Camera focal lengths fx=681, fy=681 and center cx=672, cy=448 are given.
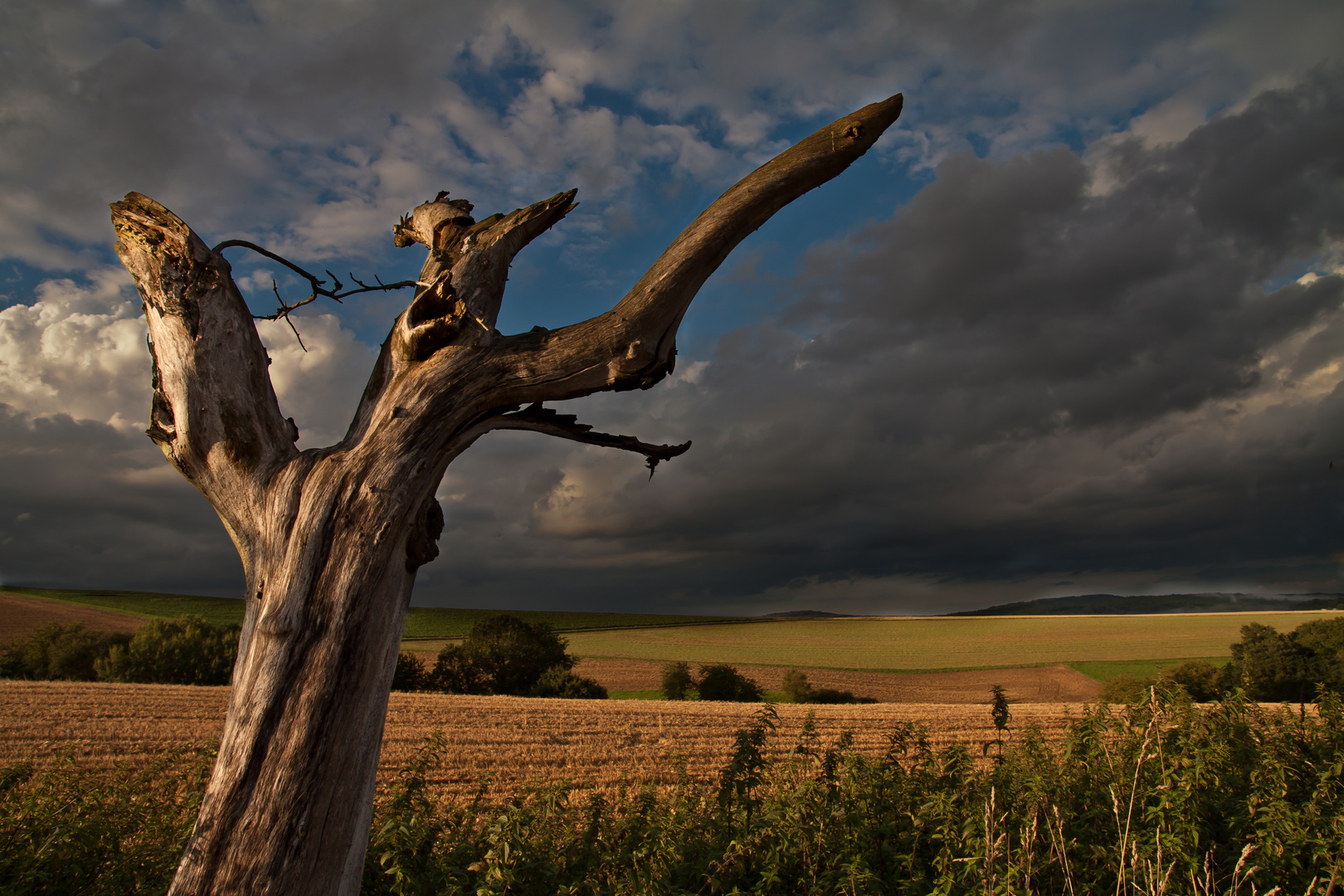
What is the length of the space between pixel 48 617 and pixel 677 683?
174 ft

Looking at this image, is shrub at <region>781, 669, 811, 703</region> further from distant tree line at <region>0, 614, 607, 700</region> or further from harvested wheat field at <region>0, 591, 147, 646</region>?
harvested wheat field at <region>0, 591, 147, 646</region>

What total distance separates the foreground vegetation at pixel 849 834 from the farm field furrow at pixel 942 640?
50895 millimetres

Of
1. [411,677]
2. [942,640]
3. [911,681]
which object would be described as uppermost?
[411,677]

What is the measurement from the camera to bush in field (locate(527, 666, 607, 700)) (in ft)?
124

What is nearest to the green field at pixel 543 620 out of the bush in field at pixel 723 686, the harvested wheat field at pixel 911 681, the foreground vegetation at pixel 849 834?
the harvested wheat field at pixel 911 681

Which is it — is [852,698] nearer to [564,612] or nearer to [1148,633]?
[1148,633]

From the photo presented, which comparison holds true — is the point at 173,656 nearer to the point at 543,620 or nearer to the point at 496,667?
the point at 496,667

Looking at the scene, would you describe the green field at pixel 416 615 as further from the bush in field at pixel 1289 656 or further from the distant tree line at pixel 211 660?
the bush in field at pixel 1289 656

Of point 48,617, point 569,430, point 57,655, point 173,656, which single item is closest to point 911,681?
point 173,656

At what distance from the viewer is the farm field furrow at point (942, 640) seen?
56469mm

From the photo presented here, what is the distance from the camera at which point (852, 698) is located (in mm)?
41906

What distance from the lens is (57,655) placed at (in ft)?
122

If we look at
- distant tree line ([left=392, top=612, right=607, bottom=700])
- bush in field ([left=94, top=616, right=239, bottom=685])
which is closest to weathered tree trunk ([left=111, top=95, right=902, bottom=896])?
distant tree line ([left=392, top=612, right=607, bottom=700])

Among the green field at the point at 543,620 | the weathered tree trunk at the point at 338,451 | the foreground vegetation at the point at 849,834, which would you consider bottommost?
the green field at the point at 543,620
